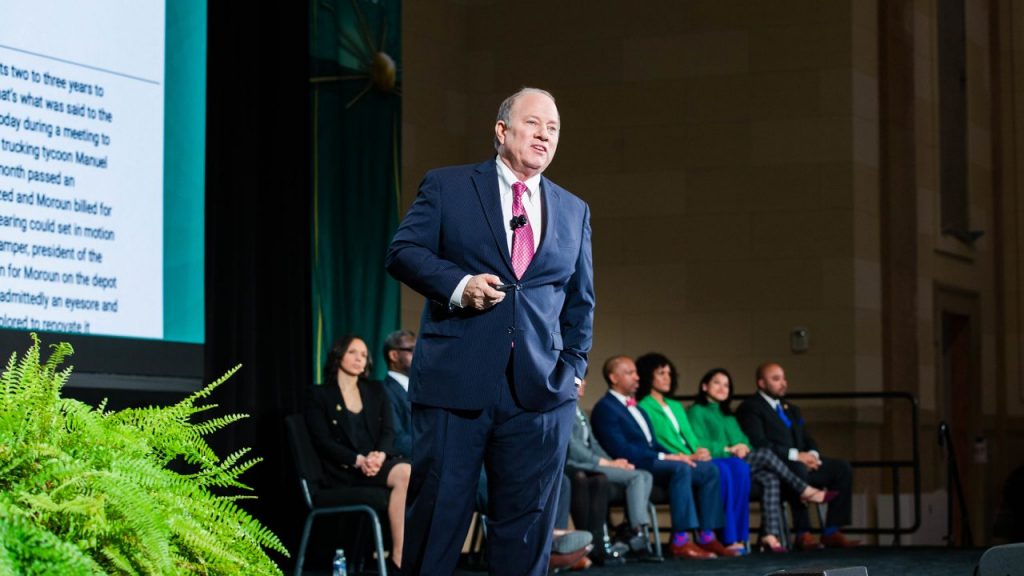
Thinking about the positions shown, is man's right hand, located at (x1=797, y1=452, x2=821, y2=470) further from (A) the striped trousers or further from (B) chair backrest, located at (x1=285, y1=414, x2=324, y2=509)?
(B) chair backrest, located at (x1=285, y1=414, x2=324, y2=509)

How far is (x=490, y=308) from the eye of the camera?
2715mm

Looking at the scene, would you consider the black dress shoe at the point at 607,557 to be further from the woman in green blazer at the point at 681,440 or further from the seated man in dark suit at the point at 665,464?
the woman in green blazer at the point at 681,440

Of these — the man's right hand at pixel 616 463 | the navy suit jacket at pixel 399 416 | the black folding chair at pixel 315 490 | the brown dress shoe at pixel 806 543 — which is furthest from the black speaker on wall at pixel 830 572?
the brown dress shoe at pixel 806 543

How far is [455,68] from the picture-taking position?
32.0 ft

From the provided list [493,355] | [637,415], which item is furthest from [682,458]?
[493,355]

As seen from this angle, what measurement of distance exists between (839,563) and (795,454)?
1.81 meters

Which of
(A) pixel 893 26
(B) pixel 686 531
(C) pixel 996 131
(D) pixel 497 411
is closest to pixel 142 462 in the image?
(D) pixel 497 411

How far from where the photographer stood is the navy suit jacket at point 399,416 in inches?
236

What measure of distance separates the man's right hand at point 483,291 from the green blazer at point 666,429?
16.3 ft

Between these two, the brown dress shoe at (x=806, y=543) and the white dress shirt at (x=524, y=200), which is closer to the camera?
the white dress shirt at (x=524, y=200)

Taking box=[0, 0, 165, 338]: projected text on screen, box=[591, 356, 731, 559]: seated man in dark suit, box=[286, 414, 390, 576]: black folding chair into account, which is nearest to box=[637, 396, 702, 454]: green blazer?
box=[591, 356, 731, 559]: seated man in dark suit

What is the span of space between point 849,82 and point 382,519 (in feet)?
16.3

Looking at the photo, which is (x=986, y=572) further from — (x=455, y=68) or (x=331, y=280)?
(x=455, y=68)

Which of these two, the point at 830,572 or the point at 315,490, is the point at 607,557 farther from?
the point at 830,572
